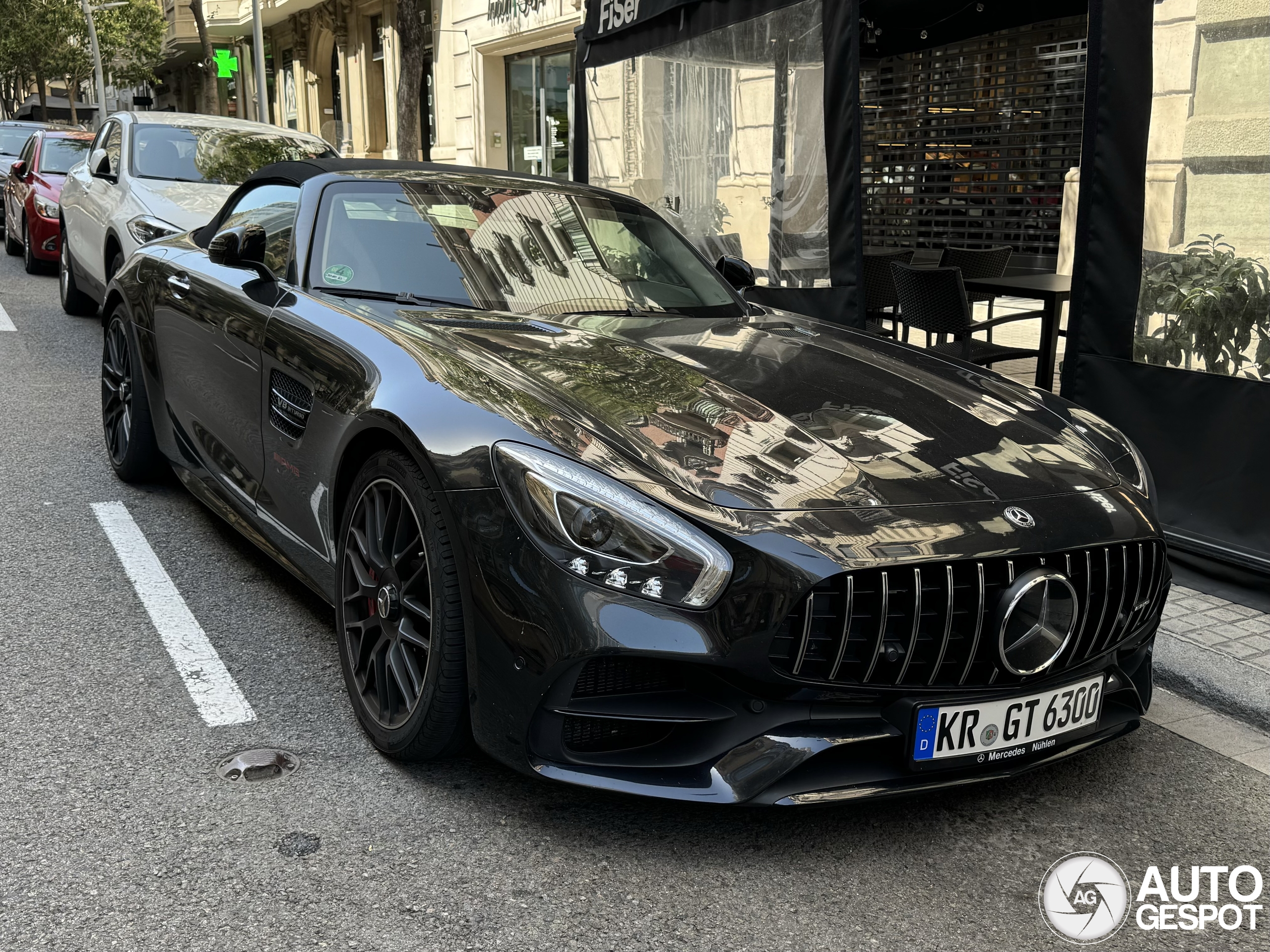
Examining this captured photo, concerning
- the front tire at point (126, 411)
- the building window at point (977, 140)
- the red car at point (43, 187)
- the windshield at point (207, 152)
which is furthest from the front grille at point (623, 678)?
the red car at point (43, 187)

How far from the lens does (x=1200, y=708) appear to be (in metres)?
3.66

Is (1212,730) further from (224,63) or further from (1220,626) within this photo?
(224,63)

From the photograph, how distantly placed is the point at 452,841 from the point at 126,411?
10.8 feet

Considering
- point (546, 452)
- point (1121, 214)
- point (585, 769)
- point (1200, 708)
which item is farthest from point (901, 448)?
point (1121, 214)

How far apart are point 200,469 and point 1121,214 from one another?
12.1ft

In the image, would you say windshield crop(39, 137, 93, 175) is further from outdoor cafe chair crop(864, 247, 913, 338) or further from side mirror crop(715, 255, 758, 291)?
side mirror crop(715, 255, 758, 291)

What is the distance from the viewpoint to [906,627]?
2.53m

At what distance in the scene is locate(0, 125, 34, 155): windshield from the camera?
60.8 ft

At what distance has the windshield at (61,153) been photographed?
13.7 meters

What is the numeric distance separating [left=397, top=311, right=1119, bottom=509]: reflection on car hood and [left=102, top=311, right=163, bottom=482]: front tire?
6.79ft

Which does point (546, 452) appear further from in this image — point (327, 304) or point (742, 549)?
point (327, 304)

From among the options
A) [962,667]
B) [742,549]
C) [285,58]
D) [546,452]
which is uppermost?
[285,58]

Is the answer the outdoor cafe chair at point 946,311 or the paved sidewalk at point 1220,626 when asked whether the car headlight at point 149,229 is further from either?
the paved sidewalk at point 1220,626

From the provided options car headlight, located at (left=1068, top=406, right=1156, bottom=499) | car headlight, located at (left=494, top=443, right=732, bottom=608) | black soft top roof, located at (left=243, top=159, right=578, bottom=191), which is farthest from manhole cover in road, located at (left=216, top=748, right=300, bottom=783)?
car headlight, located at (left=1068, top=406, right=1156, bottom=499)
